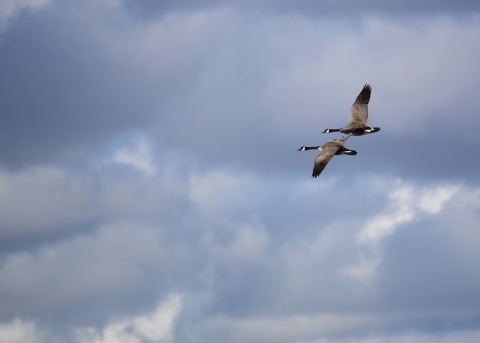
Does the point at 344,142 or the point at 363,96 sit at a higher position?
the point at 363,96

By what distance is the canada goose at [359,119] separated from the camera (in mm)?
82000

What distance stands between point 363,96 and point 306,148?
403 inches

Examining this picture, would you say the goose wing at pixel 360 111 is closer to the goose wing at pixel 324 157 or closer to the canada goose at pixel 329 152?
the canada goose at pixel 329 152

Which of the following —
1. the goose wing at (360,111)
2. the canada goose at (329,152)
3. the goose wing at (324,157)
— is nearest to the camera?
the goose wing at (324,157)

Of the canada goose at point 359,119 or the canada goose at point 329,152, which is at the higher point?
the canada goose at point 359,119

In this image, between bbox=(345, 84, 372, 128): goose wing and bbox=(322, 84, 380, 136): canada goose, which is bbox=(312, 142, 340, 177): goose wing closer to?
bbox=(322, 84, 380, 136): canada goose

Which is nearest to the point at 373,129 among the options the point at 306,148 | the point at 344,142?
the point at 344,142

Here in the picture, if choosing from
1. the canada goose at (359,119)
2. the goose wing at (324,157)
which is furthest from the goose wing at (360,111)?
the goose wing at (324,157)

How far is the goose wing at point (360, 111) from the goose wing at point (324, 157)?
4.28 m

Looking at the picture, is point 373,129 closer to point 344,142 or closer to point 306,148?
point 344,142

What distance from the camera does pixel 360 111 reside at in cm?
8394

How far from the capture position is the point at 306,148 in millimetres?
92750

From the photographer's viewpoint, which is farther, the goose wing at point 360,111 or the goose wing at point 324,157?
the goose wing at point 360,111

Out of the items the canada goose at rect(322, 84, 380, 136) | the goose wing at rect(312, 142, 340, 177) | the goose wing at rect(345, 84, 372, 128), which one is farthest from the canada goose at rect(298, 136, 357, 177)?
the goose wing at rect(345, 84, 372, 128)
